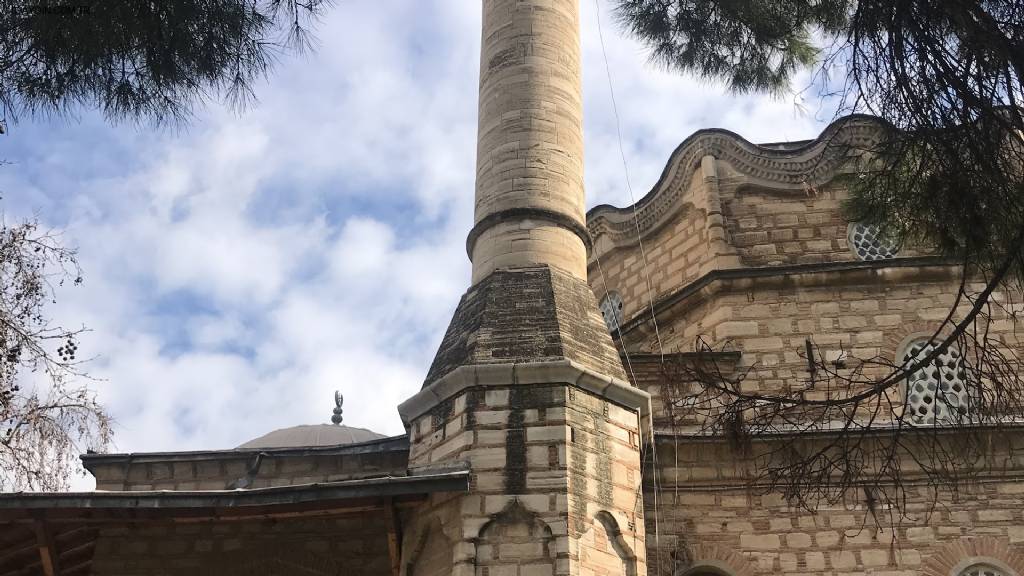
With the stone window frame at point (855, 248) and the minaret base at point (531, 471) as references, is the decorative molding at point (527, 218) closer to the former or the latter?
the minaret base at point (531, 471)

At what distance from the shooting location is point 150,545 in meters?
8.66

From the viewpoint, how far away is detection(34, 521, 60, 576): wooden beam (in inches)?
279

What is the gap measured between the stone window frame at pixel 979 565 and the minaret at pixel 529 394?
280 centimetres

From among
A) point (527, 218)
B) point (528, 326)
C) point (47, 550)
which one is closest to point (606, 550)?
point (528, 326)

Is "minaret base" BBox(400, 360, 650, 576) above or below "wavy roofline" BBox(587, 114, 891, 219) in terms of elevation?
below

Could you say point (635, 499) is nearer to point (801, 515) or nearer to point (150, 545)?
point (801, 515)

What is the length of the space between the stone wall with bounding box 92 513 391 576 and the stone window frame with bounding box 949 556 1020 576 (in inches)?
174

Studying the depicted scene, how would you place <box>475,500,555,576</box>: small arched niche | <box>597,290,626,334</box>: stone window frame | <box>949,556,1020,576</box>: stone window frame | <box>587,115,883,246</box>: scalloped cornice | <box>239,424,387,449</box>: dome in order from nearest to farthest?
<box>475,500,555,576</box>: small arched niche
<box>949,556,1020,576</box>: stone window frame
<box>587,115,883,246</box>: scalloped cornice
<box>597,290,626,334</box>: stone window frame
<box>239,424,387,449</box>: dome

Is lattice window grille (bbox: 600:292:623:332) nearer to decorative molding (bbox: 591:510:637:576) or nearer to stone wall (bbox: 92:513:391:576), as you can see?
stone wall (bbox: 92:513:391:576)

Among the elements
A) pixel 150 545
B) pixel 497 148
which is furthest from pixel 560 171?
pixel 150 545

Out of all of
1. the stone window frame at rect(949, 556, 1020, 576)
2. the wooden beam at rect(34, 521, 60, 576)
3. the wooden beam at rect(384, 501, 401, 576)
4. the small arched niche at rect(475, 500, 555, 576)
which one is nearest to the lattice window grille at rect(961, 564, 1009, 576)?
the stone window frame at rect(949, 556, 1020, 576)

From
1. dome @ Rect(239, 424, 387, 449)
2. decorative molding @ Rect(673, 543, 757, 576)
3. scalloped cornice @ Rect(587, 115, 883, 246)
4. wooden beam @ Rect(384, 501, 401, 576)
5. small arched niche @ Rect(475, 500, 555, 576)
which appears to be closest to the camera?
small arched niche @ Rect(475, 500, 555, 576)

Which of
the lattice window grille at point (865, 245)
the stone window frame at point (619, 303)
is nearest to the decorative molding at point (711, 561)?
the stone window frame at point (619, 303)

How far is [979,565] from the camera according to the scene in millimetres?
8406
